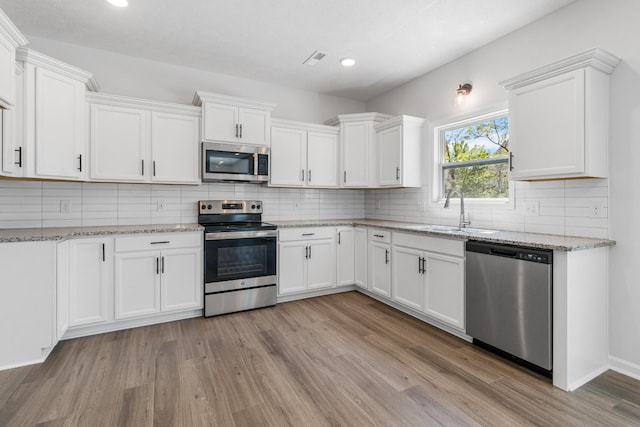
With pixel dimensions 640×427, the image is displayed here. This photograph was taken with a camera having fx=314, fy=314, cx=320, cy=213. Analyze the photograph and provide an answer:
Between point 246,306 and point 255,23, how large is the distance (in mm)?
2767

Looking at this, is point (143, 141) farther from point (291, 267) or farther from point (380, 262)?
point (380, 262)

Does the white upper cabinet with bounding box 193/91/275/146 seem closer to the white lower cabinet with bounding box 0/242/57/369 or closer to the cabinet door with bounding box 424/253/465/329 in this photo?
the white lower cabinet with bounding box 0/242/57/369

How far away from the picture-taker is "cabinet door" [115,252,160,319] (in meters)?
2.84

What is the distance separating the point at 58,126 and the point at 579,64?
4.02 m

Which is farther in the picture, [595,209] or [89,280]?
[89,280]

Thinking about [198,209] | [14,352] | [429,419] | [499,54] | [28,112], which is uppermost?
[499,54]

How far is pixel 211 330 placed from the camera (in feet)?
9.52

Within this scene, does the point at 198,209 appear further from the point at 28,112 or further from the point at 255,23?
the point at 255,23

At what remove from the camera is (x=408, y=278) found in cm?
322

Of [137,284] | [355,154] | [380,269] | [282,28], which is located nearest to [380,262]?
[380,269]

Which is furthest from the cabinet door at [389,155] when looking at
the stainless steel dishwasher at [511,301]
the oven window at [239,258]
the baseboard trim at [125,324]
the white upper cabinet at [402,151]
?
the baseboard trim at [125,324]

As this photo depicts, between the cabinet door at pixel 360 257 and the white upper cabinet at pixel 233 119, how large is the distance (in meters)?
1.60

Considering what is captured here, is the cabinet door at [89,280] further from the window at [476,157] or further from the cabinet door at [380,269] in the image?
the window at [476,157]

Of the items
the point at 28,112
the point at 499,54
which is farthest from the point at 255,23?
the point at 499,54
